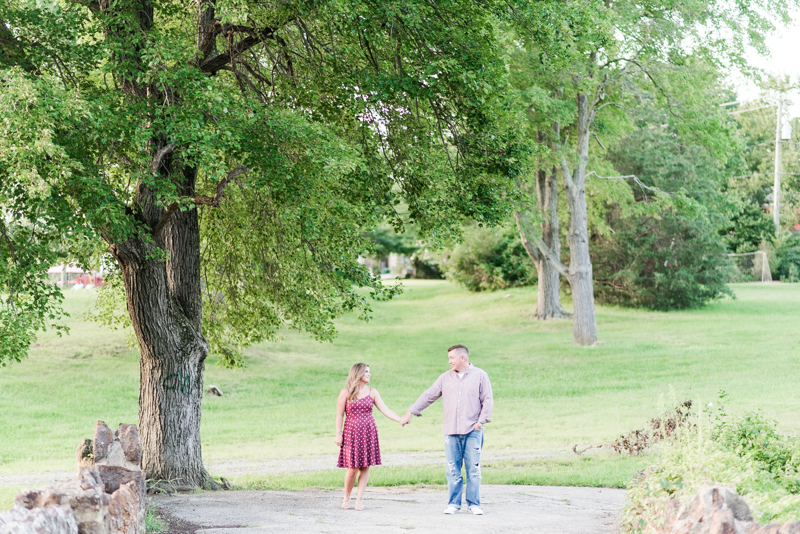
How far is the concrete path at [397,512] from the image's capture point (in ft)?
23.8

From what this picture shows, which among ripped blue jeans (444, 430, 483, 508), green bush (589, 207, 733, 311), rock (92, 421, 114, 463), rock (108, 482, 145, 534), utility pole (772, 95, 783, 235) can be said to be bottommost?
ripped blue jeans (444, 430, 483, 508)

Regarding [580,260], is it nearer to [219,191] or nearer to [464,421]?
[219,191]

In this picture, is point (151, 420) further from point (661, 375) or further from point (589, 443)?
point (661, 375)

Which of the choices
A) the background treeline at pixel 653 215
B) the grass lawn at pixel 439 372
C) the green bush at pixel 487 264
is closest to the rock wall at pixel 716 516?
the grass lawn at pixel 439 372

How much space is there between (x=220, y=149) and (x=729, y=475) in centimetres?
564

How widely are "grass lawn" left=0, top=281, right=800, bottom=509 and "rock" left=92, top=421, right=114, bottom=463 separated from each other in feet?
14.0

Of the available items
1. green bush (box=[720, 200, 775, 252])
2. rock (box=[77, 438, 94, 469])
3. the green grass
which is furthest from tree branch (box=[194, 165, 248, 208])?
green bush (box=[720, 200, 775, 252])

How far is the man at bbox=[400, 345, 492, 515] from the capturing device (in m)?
8.27

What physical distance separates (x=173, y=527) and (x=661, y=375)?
64.2ft

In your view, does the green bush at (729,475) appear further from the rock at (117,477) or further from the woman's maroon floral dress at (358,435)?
the rock at (117,477)

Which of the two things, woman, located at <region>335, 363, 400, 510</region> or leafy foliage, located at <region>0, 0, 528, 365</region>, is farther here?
woman, located at <region>335, 363, 400, 510</region>

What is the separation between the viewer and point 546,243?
116ft

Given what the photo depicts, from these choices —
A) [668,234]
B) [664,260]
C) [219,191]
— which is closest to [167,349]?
[219,191]

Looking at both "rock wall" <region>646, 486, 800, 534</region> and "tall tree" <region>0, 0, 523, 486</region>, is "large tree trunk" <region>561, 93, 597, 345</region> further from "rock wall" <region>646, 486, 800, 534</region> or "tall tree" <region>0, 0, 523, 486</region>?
"rock wall" <region>646, 486, 800, 534</region>
